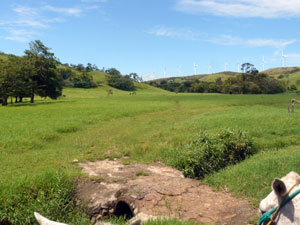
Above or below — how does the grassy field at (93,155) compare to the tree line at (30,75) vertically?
below

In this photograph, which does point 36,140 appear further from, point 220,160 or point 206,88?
point 206,88

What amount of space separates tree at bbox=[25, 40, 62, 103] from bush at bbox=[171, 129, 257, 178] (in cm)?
4700

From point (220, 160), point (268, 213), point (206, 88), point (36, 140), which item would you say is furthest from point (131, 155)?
point (206, 88)

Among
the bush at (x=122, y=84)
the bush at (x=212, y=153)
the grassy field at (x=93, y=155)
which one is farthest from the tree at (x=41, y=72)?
the bush at (x=122, y=84)

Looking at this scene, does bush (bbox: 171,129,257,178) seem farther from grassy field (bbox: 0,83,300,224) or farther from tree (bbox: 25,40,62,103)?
tree (bbox: 25,40,62,103)

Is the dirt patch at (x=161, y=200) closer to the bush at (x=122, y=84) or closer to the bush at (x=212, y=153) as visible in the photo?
the bush at (x=212, y=153)

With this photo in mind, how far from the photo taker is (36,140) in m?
15.3

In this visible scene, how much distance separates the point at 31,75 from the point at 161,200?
53338 mm

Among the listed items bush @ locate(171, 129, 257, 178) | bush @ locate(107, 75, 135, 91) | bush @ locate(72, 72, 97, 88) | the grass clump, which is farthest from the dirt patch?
bush @ locate(107, 75, 135, 91)

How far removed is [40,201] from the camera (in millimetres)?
6586

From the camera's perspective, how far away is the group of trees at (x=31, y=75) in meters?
48.1

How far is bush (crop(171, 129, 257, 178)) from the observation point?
9.63 metres

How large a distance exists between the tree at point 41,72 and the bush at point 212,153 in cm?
4700

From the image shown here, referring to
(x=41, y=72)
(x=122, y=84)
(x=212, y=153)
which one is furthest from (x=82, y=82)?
(x=212, y=153)
